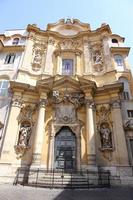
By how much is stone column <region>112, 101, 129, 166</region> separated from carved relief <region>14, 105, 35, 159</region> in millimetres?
6399

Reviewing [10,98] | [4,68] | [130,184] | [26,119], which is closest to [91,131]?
[130,184]

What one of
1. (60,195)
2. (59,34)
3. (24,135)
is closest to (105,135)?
(24,135)

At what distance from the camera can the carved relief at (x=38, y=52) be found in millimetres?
17728

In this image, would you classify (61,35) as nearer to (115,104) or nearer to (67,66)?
(67,66)

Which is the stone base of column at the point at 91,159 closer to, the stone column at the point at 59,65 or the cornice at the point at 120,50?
the stone column at the point at 59,65

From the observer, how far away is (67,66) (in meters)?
18.3

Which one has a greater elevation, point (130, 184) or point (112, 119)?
point (112, 119)

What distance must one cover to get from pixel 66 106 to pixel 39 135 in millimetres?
3352

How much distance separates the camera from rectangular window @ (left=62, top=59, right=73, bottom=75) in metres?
17.7

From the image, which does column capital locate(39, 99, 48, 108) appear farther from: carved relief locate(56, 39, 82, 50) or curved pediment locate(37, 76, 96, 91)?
carved relief locate(56, 39, 82, 50)

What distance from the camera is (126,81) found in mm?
16031

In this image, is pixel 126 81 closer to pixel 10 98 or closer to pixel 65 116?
pixel 65 116

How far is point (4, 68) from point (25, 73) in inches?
99.0

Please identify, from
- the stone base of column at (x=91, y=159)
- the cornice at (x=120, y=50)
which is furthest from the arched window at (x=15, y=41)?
the stone base of column at (x=91, y=159)
